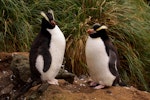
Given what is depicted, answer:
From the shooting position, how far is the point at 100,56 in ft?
14.5

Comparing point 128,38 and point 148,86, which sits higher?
point 128,38

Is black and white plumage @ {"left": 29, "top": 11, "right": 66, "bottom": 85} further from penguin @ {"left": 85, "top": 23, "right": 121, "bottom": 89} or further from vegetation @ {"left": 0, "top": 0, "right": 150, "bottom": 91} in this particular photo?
vegetation @ {"left": 0, "top": 0, "right": 150, "bottom": 91}

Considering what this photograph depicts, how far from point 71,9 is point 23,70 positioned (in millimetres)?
1794

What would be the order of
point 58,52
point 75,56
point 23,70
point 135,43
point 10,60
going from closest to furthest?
1. point 58,52
2. point 23,70
3. point 10,60
4. point 75,56
5. point 135,43

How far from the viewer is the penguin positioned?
14.5 ft

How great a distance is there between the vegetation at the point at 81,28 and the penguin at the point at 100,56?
3.98 ft

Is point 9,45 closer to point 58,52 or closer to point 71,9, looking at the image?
point 71,9

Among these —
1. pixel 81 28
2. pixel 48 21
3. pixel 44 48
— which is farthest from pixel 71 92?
pixel 81 28

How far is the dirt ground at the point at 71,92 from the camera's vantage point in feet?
14.2

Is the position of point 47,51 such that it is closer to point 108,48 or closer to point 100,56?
point 100,56

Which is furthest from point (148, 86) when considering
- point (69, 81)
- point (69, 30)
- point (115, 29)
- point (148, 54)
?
point (69, 81)

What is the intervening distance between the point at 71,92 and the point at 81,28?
1662 millimetres

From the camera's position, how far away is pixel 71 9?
6.20 meters

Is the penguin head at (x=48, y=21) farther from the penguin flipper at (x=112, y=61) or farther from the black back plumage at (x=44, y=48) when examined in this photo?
the penguin flipper at (x=112, y=61)
